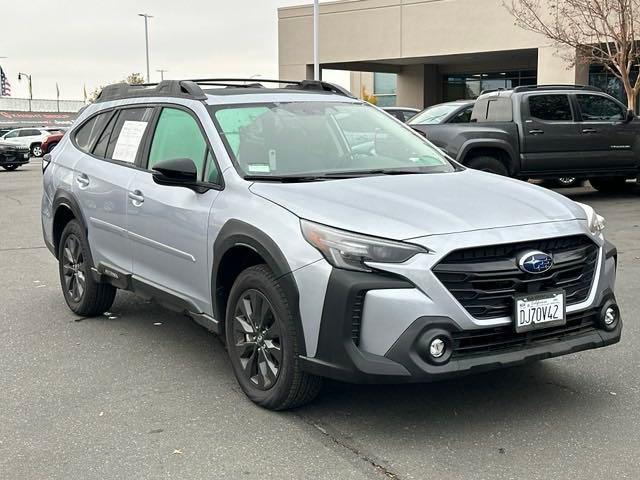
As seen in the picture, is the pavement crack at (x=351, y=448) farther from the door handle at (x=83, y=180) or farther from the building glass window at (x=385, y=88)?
the building glass window at (x=385, y=88)

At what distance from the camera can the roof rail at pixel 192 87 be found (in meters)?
5.22

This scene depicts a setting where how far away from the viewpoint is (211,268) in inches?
176

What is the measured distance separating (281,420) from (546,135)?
1002 cm

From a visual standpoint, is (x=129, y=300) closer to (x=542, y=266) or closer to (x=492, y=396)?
(x=492, y=396)

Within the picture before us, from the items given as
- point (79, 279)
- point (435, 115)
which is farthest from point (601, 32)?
point (79, 279)

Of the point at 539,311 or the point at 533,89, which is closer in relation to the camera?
the point at 539,311

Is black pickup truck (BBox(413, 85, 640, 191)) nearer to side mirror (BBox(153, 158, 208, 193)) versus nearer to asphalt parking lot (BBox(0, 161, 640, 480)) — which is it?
asphalt parking lot (BBox(0, 161, 640, 480))

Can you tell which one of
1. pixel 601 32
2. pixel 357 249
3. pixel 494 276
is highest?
pixel 601 32

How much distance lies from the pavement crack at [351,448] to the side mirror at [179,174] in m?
1.49

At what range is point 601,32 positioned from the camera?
71.5ft

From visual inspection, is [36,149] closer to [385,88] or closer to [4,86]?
[385,88]

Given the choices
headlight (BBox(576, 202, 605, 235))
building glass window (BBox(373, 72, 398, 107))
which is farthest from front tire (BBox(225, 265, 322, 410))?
building glass window (BBox(373, 72, 398, 107))

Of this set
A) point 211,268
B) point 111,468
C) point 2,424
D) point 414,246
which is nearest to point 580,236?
point 414,246

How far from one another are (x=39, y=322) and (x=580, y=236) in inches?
165
